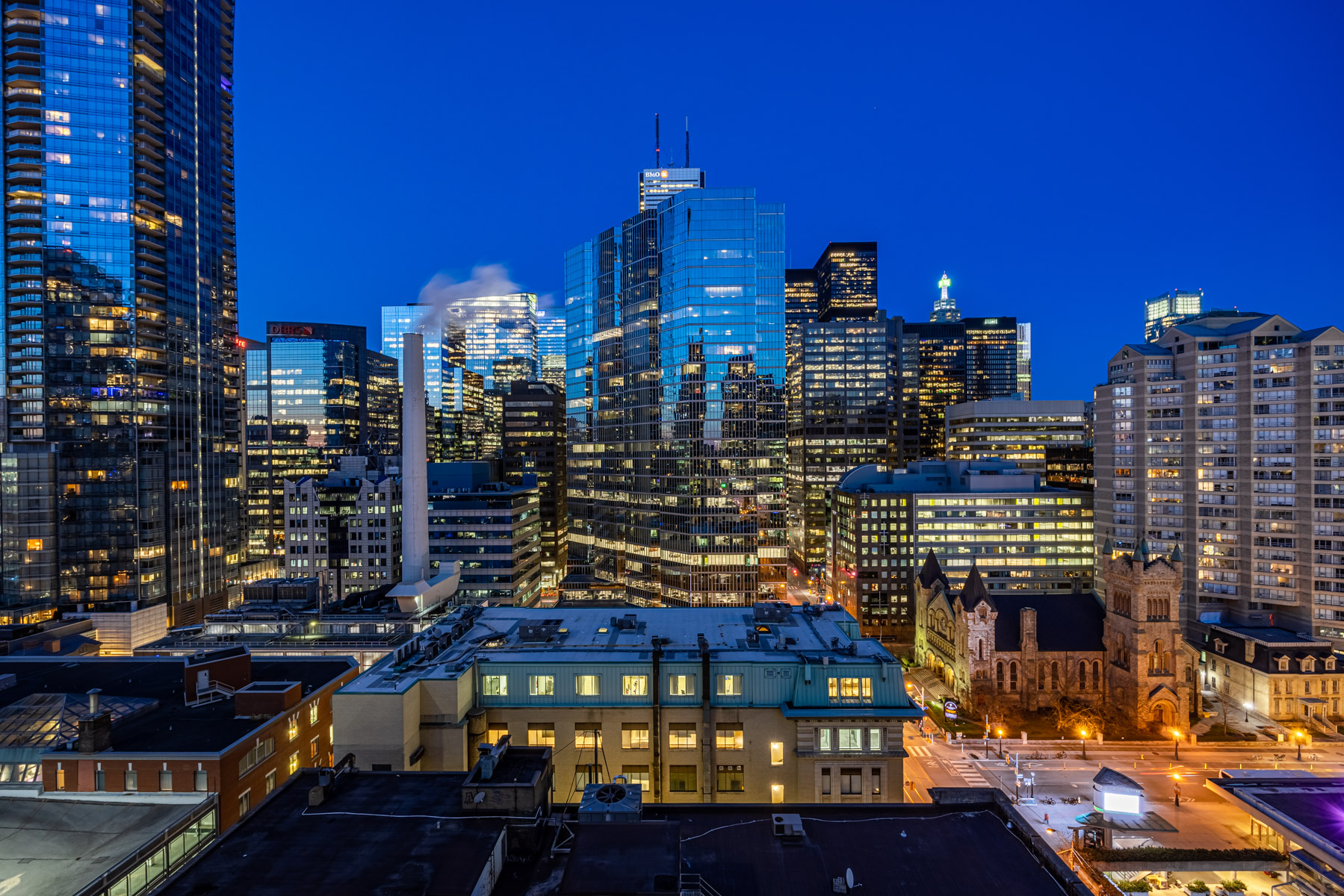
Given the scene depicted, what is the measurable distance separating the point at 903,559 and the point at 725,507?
133ft

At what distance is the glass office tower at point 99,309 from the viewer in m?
118

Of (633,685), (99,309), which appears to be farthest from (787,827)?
(99,309)

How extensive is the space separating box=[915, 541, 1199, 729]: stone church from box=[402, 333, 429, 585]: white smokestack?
281 ft

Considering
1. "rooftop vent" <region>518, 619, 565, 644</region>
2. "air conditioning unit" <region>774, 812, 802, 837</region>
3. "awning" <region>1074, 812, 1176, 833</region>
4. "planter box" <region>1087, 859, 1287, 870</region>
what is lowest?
"planter box" <region>1087, 859, 1287, 870</region>

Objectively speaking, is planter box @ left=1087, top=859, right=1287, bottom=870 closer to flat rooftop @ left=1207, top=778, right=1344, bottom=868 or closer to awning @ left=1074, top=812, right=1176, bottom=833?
awning @ left=1074, top=812, right=1176, bottom=833

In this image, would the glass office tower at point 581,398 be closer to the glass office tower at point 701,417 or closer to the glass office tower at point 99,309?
the glass office tower at point 701,417

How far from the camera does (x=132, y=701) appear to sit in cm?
5125

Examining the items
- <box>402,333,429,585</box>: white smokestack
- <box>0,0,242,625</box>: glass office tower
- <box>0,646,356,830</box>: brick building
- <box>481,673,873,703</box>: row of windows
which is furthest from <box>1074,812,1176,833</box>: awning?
<box>0,0,242,625</box>: glass office tower

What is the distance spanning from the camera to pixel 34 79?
392ft

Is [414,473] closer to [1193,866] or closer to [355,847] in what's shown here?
[355,847]

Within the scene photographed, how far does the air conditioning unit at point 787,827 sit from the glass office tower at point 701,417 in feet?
355

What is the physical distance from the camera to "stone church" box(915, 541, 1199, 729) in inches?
3290

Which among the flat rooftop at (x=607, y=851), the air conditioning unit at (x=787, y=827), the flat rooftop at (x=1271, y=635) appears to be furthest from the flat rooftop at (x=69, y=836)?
the flat rooftop at (x=1271, y=635)

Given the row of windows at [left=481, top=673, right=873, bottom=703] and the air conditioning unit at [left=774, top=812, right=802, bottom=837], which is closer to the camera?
Result: the air conditioning unit at [left=774, top=812, right=802, bottom=837]
